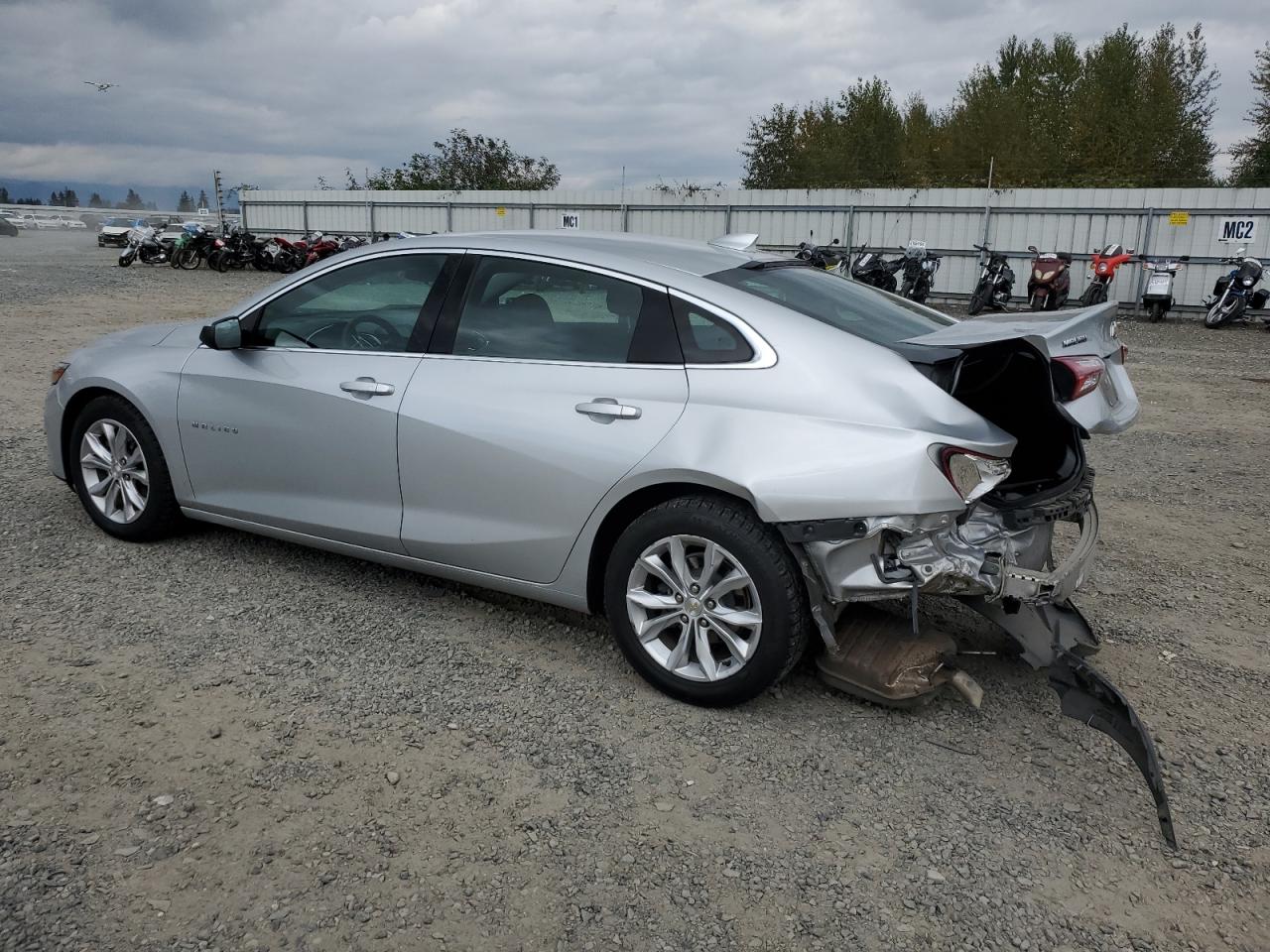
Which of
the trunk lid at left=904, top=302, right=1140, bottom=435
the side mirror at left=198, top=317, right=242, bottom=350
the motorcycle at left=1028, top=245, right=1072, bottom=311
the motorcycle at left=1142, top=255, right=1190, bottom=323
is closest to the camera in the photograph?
the trunk lid at left=904, top=302, right=1140, bottom=435

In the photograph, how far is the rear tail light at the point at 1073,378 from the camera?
Answer: 3.13 meters

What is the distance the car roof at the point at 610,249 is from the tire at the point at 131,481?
4.66ft

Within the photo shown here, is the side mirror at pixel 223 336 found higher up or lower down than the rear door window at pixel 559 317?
lower down

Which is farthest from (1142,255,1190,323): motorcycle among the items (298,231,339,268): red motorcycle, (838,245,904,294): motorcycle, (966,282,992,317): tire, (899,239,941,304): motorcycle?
(298,231,339,268): red motorcycle

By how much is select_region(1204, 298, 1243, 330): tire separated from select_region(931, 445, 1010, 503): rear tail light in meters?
15.4

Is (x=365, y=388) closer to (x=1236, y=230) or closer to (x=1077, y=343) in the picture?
(x=1077, y=343)

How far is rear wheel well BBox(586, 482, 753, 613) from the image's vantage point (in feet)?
10.8

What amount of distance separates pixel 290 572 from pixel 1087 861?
11.2 feet

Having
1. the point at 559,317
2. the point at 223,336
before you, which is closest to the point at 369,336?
the point at 223,336

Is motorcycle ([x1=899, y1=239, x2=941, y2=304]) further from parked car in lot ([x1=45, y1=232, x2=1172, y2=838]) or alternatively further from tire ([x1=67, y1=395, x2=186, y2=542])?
tire ([x1=67, y1=395, x2=186, y2=542])

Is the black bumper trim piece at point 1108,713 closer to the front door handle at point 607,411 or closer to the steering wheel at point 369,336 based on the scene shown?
the front door handle at point 607,411

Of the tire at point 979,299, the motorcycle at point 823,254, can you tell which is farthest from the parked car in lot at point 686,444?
the motorcycle at point 823,254

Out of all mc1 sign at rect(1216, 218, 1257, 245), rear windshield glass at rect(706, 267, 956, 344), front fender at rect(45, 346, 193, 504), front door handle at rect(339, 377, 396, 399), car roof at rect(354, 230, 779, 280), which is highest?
mc1 sign at rect(1216, 218, 1257, 245)

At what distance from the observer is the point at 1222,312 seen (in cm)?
1590
